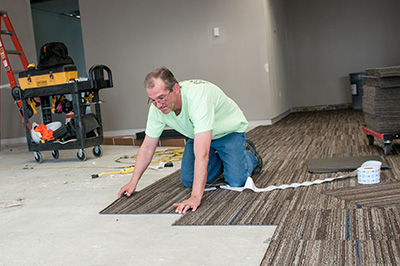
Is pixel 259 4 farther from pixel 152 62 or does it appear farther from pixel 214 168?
pixel 214 168

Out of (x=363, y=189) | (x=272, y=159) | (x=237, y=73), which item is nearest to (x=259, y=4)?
(x=237, y=73)

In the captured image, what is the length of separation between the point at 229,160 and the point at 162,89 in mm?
883

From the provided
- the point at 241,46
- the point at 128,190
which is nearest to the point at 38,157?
the point at 128,190

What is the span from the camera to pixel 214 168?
127 inches

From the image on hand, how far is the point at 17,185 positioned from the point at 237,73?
445 cm

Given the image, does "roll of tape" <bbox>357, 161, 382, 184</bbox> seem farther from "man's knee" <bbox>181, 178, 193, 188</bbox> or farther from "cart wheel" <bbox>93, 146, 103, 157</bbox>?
"cart wheel" <bbox>93, 146, 103, 157</bbox>

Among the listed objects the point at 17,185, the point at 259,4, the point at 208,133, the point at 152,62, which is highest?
the point at 259,4

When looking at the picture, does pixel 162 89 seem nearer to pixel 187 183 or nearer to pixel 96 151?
pixel 187 183

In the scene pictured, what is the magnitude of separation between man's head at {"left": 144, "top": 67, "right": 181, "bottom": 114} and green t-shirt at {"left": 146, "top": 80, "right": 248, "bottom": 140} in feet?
0.46

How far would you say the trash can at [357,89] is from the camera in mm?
8609

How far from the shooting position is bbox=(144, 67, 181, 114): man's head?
2.35 meters

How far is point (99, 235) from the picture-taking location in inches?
88.6

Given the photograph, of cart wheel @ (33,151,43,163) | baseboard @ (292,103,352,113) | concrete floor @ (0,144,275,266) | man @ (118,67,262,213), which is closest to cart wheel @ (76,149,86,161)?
cart wheel @ (33,151,43,163)

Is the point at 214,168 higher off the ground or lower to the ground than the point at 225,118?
lower
